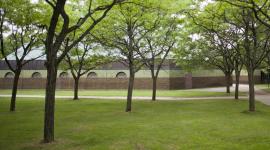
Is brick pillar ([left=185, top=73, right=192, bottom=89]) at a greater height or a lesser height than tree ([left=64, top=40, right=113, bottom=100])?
lesser

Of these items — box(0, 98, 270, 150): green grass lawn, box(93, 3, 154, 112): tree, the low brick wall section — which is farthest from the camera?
the low brick wall section

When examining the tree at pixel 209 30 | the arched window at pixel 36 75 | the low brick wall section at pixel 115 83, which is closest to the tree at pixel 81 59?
the tree at pixel 209 30

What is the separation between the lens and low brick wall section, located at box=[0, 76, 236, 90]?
42397mm

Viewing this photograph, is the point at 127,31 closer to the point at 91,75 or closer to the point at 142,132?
the point at 142,132

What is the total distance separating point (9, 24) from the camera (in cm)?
1864

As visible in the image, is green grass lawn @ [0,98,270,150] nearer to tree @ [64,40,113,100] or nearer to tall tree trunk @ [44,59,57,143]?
tall tree trunk @ [44,59,57,143]

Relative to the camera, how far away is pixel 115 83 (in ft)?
145

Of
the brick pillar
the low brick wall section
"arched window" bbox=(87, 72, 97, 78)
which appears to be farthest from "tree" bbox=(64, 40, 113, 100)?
the brick pillar

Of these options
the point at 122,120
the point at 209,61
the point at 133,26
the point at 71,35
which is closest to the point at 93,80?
the point at 209,61

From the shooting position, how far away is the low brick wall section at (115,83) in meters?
42.4

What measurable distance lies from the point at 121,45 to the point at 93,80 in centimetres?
2713

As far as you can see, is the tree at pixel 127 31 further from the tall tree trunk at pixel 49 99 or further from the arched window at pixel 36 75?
the arched window at pixel 36 75

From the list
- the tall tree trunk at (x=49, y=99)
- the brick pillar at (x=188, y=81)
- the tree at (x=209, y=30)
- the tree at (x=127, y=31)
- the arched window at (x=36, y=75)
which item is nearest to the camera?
the tall tree trunk at (x=49, y=99)

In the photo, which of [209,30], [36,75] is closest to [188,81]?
[36,75]
